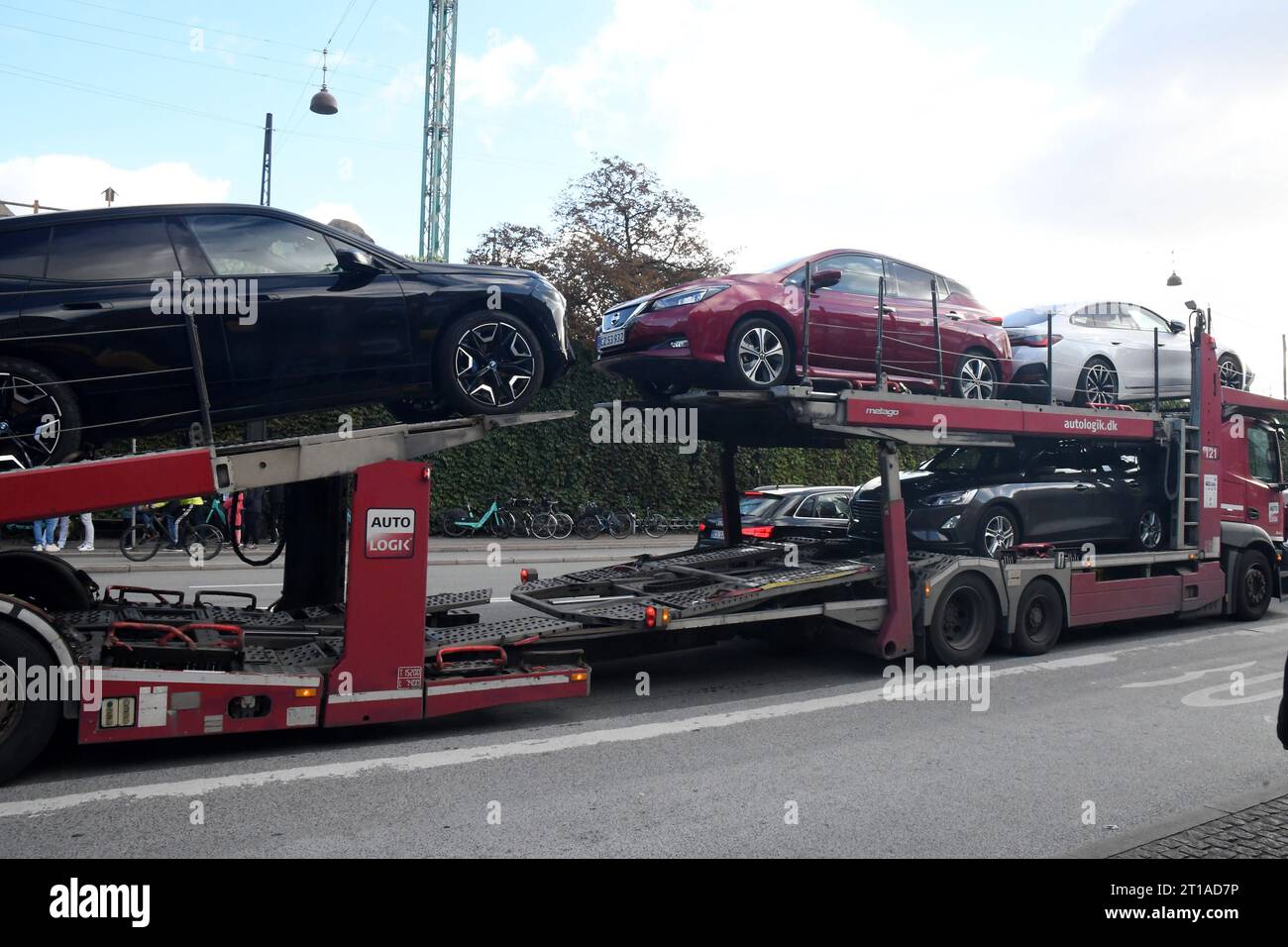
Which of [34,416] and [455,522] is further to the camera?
[455,522]

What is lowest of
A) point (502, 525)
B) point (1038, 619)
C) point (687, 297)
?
point (1038, 619)

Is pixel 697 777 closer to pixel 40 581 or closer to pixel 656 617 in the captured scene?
pixel 656 617

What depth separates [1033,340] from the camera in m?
9.58

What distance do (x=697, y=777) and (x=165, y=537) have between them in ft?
39.3

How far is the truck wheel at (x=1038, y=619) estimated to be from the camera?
27.6ft

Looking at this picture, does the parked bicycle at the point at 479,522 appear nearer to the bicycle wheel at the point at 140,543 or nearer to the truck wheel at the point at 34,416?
the bicycle wheel at the point at 140,543

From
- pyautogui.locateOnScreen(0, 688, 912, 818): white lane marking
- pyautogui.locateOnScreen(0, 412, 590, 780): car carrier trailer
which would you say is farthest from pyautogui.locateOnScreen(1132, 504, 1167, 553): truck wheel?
pyautogui.locateOnScreen(0, 412, 590, 780): car carrier trailer

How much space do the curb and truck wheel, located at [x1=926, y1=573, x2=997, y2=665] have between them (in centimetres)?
299

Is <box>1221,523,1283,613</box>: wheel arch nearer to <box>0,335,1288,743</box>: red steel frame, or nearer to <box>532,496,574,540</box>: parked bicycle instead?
<box>0,335,1288,743</box>: red steel frame

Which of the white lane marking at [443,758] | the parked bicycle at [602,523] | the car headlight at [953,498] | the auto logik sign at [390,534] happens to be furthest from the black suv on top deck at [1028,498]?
the parked bicycle at [602,523]

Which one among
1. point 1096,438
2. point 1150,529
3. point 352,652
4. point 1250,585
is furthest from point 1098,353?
point 352,652

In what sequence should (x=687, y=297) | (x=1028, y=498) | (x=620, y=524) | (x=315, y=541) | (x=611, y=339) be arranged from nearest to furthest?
(x=315, y=541)
(x=687, y=297)
(x=611, y=339)
(x=1028, y=498)
(x=620, y=524)

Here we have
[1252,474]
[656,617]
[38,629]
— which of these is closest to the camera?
[38,629]
